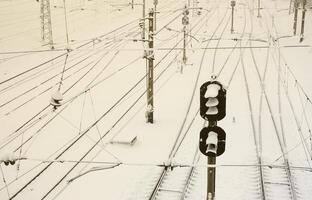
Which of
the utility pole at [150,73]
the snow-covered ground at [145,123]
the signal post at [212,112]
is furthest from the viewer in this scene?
the utility pole at [150,73]

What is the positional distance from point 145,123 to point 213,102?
12.3 metres

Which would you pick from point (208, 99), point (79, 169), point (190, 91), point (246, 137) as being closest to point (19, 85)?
point (190, 91)

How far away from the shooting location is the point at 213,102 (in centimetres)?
818

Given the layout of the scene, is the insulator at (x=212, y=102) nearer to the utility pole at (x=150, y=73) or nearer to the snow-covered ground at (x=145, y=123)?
the snow-covered ground at (x=145, y=123)

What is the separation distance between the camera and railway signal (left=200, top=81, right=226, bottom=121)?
8125 millimetres

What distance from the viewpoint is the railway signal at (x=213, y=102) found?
26.7 feet

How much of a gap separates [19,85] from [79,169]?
36.2ft

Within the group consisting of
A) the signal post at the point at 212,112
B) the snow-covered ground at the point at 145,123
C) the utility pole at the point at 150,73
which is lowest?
the snow-covered ground at the point at 145,123

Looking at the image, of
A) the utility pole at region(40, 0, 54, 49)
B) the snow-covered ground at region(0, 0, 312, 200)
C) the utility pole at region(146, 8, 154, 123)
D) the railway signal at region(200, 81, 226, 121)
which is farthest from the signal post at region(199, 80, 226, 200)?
the utility pole at region(40, 0, 54, 49)

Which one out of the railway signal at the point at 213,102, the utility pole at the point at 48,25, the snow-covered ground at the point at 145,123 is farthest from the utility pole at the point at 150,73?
the utility pole at the point at 48,25

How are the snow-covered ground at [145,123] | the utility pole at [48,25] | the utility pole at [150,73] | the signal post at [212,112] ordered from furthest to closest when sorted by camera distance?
the utility pole at [48,25] → the utility pole at [150,73] → the snow-covered ground at [145,123] → the signal post at [212,112]

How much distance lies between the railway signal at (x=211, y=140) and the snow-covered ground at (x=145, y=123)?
0.47 m

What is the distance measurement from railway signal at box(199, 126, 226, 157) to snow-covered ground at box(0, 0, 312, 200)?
466 millimetres

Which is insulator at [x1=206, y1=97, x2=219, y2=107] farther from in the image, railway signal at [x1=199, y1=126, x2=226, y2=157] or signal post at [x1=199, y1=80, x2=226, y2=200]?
railway signal at [x1=199, y1=126, x2=226, y2=157]
